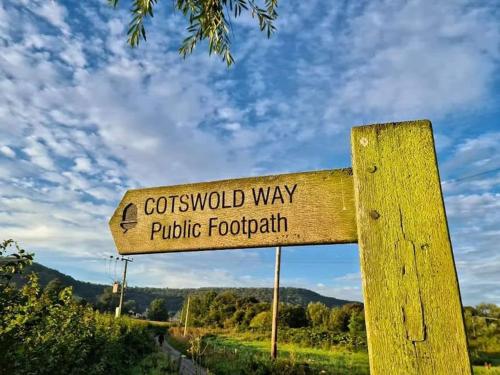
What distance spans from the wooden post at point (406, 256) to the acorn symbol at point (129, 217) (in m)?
1.08

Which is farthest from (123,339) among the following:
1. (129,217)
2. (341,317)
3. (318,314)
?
(318,314)

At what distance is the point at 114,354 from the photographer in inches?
439

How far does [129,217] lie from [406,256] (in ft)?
4.17

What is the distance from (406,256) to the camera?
1.12 m

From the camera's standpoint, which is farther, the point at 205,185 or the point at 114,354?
the point at 114,354

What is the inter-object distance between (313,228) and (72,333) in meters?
7.71

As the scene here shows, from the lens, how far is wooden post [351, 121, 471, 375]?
1027 mm

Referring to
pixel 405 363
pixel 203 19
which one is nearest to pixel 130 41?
pixel 203 19

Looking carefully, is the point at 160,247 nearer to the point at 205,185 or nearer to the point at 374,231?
the point at 205,185

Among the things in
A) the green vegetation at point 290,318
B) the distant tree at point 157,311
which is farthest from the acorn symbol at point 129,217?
the distant tree at point 157,311

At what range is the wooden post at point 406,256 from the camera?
3.37 feet

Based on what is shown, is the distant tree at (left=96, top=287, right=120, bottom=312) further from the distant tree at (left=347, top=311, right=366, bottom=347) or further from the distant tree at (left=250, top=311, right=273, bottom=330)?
the distant tree at (left=347, top=311, right=366, bottom=347)

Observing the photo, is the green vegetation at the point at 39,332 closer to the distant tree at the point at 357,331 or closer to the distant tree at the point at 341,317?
the distant tree at the point at 357,331

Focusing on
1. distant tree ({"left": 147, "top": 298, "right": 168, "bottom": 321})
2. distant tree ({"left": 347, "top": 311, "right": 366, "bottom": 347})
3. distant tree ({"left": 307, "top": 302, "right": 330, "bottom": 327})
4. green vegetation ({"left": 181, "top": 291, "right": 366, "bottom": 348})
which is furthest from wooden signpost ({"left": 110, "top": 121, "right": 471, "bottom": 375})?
distant tree ({"left": 147, "top": 298, "right": 168, "bottom": 321})
